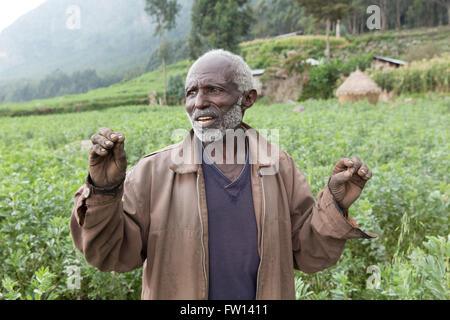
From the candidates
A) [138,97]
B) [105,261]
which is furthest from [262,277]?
[138,97]

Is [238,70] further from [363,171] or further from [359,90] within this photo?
[359,90]

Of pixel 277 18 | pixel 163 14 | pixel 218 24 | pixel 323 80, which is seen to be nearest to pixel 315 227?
pixel 323 80

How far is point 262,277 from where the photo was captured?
1.35m

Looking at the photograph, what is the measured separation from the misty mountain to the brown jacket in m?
→ 55.4

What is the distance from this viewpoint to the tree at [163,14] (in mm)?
32469

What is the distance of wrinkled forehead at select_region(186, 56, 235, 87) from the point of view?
1390 millimetres

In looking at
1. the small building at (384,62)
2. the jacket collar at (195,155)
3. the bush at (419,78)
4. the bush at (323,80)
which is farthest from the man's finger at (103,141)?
the small building at (384,62)

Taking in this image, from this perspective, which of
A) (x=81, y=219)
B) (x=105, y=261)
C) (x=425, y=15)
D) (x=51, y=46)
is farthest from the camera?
(x=51, y=46)

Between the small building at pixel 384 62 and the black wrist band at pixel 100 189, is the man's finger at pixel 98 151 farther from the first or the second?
the small building at pixel 384 62

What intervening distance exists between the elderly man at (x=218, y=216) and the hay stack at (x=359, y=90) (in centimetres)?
1696

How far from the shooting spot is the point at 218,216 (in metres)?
1.35

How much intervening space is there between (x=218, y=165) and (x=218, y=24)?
31.5 m
